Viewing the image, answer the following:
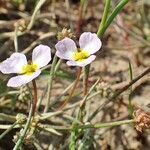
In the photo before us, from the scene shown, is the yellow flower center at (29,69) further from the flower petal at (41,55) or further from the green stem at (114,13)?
the green stem at (114,13)

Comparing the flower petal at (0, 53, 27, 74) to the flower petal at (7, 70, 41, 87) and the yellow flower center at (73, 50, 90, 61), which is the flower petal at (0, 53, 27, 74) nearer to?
the flower petal at (7, 70, 41, 87)

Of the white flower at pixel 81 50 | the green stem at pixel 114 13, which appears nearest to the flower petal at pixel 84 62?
the white flower at pixel 81 50

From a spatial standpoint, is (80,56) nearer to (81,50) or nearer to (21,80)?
(81,50)

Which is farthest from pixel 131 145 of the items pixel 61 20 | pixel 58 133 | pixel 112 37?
pixel 61 20

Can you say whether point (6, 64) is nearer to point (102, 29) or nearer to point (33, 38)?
point (102, 29)

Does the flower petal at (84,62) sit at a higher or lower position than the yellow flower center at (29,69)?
higher

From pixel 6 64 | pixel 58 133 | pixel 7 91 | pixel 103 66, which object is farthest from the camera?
pixel 103 66

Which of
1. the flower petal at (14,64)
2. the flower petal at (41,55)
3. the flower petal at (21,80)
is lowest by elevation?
the flower petal at (21,80)

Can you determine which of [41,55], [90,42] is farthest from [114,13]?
[41,55]
